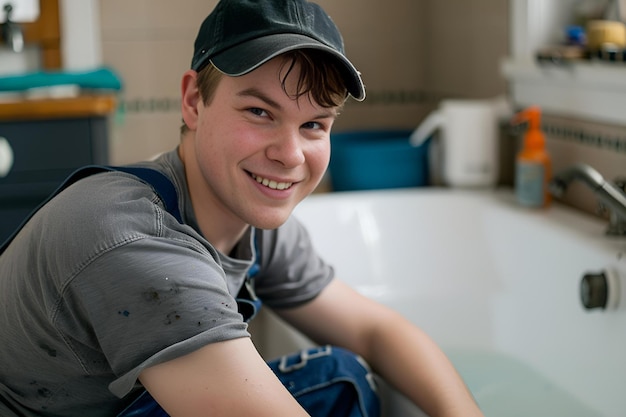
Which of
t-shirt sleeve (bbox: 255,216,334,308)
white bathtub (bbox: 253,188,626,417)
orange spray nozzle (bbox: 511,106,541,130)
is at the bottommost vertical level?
white bathtub (bbox: 253,188,626,417)

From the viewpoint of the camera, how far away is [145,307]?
95 centimetres

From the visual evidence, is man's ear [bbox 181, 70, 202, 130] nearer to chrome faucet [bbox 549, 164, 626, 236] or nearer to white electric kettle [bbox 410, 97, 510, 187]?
chrome faucet [bbox 549, 164, 626, 236]

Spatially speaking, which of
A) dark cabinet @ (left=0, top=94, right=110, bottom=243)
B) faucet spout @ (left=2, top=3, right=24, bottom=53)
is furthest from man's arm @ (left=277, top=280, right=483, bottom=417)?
faucet spout @ (left=2, top=3, right=24, bottom=53)

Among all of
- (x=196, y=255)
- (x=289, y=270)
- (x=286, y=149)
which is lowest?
(x=289, y=270)

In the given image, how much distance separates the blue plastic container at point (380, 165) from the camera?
7.91ft

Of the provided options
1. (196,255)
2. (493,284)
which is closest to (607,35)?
(493,284)

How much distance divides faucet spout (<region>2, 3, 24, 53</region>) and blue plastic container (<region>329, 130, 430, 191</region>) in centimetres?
98

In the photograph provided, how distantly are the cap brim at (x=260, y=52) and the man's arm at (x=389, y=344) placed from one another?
468mm

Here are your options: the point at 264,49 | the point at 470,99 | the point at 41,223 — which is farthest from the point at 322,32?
the point at 470,99

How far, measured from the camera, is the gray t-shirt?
3.12 ft

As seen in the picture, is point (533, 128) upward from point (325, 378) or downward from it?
upward

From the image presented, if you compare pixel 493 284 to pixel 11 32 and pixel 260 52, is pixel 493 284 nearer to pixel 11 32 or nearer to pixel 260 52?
pixel 260 52

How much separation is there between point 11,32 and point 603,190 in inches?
69.7

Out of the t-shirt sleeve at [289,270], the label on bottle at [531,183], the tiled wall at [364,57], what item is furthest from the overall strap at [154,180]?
the tiled wall at [364,57]
